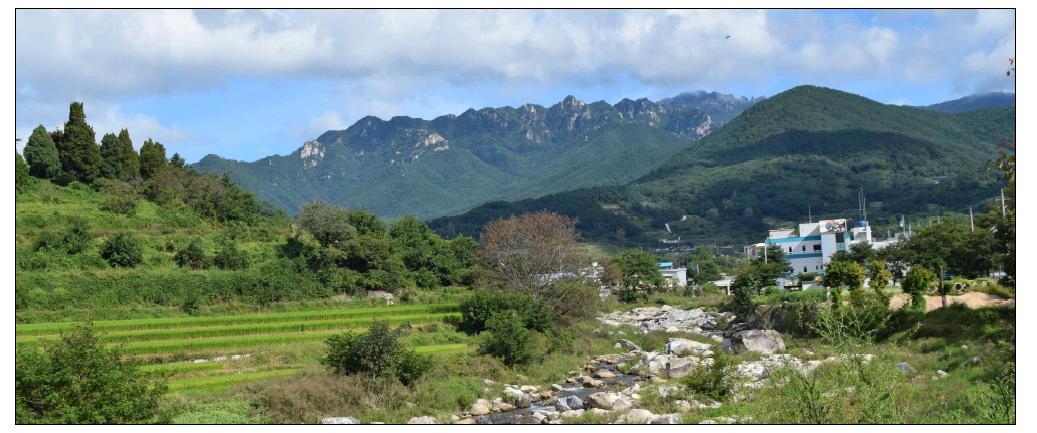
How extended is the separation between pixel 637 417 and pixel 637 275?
39.5m

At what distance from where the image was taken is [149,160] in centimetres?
4419

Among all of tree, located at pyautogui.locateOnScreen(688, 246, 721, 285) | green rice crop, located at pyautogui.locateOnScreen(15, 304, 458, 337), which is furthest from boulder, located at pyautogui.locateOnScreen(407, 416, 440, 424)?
tree, located at pyautogui.locateOnScreen(688, 246, 721, 285)

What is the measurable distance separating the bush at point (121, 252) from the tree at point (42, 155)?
9501mm

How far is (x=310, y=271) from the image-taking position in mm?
35625

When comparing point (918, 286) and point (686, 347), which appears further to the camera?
point (686, 347)

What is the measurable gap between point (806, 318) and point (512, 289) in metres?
12.0

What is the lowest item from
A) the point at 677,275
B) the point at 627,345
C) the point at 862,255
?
the point at 627,345

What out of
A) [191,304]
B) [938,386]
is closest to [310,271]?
[191,304]

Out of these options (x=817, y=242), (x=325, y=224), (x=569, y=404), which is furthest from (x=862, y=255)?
(x=569, y=404)

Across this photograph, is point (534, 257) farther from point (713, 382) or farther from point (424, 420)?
point (424, 420)

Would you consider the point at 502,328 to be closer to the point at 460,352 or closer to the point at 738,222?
the point at 460,352

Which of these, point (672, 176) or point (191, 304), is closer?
point (191, 304)

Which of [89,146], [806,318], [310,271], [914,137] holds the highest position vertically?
[914,137]

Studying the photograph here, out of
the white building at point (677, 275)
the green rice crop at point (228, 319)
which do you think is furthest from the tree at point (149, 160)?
the white building at point (677, 275)
